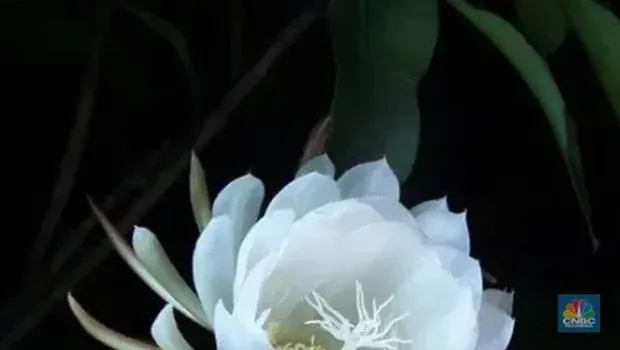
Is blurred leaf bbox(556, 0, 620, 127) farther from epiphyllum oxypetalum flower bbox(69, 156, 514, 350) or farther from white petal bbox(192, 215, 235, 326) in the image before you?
white petal bbox(192, 215, 235, 326)

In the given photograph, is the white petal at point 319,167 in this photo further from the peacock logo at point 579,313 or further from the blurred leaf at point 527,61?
the peacock logo at point 579,313

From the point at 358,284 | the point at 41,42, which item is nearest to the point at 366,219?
the point at 358,284

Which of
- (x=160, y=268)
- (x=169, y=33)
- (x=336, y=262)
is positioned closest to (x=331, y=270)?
(x=336, y=262)

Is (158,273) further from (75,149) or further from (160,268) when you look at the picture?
(75,149)

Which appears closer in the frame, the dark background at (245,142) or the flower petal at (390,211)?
the flower petal at (390,211)

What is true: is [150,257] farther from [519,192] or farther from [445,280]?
[519,192]

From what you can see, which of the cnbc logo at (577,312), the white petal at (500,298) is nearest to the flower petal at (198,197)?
the white petal at (500,298)
